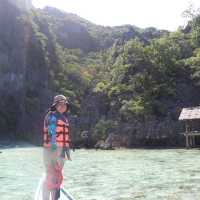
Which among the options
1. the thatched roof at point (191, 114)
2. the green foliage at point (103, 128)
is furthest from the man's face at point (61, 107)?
the green foliage at point (103, 128)

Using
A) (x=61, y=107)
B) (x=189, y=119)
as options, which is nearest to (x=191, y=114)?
(x=189, y=119)

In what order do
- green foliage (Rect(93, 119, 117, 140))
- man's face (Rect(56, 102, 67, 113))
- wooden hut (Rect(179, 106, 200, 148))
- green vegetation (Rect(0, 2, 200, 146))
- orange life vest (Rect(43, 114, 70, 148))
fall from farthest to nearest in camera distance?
green foliage (Rect(93, 119, 117, 140)) < green vegetation (Rect(0, 2, 200, 146)) < wooden hut (Rect(179, 106, 200, 148)) < man's face (Rect(56, 102, 67, 113)) < orange life vest (Rect(43, 114, 70, 148))

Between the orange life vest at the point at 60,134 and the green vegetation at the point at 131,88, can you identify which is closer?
the orange life vest at the point at 60,134

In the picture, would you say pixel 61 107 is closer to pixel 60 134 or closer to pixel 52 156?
pixel 60 134

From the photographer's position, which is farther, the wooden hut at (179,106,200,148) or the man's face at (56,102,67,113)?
the wooden hut at (179,106,200,148)


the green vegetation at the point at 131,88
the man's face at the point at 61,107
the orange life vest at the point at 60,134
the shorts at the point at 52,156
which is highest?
the green vegetation at the point at 131,88

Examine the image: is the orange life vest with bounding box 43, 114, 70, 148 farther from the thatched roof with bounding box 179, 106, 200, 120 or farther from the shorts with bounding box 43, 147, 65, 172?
the thatched roof with bounding box 179, 106, 200, 120

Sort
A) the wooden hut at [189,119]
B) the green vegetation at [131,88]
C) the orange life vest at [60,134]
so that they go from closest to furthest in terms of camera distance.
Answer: the orange life vest at [60,134], the wooden hut at [189,119], the green vegetation at [131,88]

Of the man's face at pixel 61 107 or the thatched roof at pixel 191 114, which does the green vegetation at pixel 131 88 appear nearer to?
the thatched roof at pixel 191 114

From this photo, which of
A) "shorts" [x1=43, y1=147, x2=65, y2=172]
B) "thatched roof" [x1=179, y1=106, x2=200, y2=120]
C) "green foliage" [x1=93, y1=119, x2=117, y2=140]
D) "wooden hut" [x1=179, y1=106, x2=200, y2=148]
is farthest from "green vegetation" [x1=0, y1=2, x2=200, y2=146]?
"shorts" [x1=43, y1=147, x2=65, y2=172]

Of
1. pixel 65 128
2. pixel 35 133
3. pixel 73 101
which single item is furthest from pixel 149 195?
pixel 73 101

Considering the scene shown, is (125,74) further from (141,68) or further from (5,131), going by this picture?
(5,131)

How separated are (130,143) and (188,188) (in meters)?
27.7

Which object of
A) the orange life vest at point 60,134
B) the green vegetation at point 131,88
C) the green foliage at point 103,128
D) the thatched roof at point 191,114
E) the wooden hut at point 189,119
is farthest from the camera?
the green foliage at point 103,128
